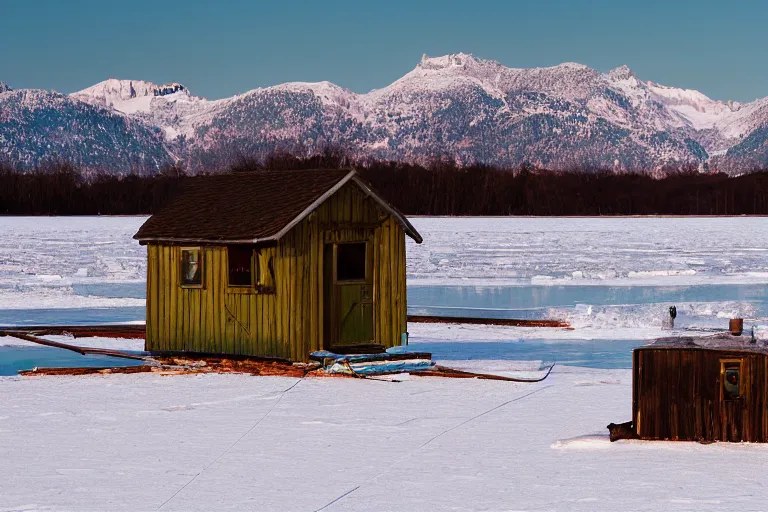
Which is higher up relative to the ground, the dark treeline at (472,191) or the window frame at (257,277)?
the dark treeline at (472,191)

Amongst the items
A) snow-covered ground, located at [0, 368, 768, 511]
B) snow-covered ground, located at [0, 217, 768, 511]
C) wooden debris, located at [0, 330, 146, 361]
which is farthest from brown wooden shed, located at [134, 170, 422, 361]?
snow-covered ground, located at [0, 368, 768, 511]

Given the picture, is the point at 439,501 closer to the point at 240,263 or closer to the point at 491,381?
the point at 491,381

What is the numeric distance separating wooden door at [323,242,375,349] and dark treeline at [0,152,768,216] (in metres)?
103

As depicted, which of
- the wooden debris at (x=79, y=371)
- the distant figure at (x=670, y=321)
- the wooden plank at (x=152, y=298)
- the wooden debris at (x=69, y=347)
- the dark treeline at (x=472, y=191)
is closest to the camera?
the wooden debris at (x=79, y=371)

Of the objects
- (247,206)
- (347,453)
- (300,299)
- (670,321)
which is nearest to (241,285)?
(300,299)

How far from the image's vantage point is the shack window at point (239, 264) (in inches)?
773

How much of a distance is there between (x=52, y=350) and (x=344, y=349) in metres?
6.88

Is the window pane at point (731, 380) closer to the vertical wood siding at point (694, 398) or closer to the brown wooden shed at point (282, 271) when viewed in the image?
the vertical wood siding at point (694, 398)

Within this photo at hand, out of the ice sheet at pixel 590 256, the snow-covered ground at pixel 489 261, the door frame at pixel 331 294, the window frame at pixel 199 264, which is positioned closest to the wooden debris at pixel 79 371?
the window frame at pixel 199 264

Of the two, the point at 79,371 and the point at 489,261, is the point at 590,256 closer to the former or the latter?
the point at 489,261

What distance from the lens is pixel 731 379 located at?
12258 millimetres

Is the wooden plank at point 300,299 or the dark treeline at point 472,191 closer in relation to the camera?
the wooden plank at point 300,299

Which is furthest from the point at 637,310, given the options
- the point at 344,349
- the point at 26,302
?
the point at 26,302

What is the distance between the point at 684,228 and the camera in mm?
81000
